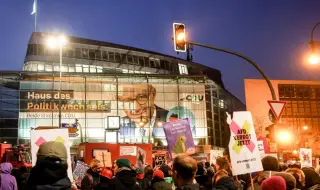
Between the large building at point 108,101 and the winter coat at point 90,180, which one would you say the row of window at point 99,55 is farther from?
the winter coat at point 90,180

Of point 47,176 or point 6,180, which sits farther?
point 6,180

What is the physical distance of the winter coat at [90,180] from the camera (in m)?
10.9

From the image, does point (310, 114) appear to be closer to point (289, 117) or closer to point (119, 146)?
point (289, 117)

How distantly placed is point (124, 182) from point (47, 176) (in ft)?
11.0

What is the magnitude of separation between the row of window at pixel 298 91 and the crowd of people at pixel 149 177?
35257mm

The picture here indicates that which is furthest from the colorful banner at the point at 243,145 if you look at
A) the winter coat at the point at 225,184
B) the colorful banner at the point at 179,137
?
the colorful banner at the point at 179,137

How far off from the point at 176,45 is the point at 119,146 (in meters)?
6.29

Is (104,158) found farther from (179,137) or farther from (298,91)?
(298,91)

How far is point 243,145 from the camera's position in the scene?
24.2 ft

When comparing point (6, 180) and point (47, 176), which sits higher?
point (47, 176)

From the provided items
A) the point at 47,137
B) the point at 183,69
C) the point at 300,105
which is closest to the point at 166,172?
the point at 47,137

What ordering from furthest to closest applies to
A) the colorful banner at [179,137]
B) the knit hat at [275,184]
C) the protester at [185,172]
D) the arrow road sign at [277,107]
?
the arrow road sign at [277,107] → the colorful banner at [179,137] → the knit hat at [275,184] → the protester at [185,172]

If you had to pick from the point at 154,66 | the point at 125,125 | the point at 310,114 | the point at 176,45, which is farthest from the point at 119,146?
the point at 154,66

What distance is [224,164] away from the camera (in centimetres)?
765
